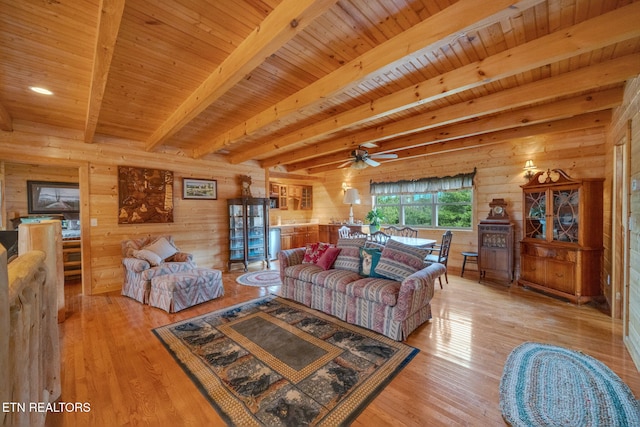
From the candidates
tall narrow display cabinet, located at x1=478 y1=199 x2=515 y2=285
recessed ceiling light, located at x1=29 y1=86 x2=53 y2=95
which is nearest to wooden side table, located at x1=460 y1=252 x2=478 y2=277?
tall narrow display cabinet, located at x1=478 y1=199 x2=515 y2=285

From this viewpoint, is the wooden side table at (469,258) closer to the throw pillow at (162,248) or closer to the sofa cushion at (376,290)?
the sofa cushion at (376,290)

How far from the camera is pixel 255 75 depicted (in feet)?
8.04

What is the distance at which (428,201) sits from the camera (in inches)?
233

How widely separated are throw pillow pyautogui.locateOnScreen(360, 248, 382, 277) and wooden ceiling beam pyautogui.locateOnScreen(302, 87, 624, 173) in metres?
2.21

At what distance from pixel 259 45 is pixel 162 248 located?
3617mm

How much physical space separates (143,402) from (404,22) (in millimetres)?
3199

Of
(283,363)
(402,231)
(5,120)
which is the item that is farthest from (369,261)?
(5,120)

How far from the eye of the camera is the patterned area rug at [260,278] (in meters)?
4.59

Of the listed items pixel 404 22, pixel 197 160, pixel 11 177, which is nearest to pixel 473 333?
pixel 404 22

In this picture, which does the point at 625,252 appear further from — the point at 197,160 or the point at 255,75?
the point at 197,160

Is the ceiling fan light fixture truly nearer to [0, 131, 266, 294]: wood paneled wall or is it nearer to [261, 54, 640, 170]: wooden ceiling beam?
[261, 54, 640, 170]: wooden ceiling beam

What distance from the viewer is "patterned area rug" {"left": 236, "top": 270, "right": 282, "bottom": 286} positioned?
459cm

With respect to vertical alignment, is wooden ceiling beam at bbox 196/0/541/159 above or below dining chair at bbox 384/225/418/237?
above

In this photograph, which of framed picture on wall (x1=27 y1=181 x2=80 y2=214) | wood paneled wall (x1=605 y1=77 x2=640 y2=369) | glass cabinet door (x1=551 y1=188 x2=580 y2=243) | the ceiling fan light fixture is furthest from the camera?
framed picture on wall (x1=27 y1=181 x2=80 y2=214)
